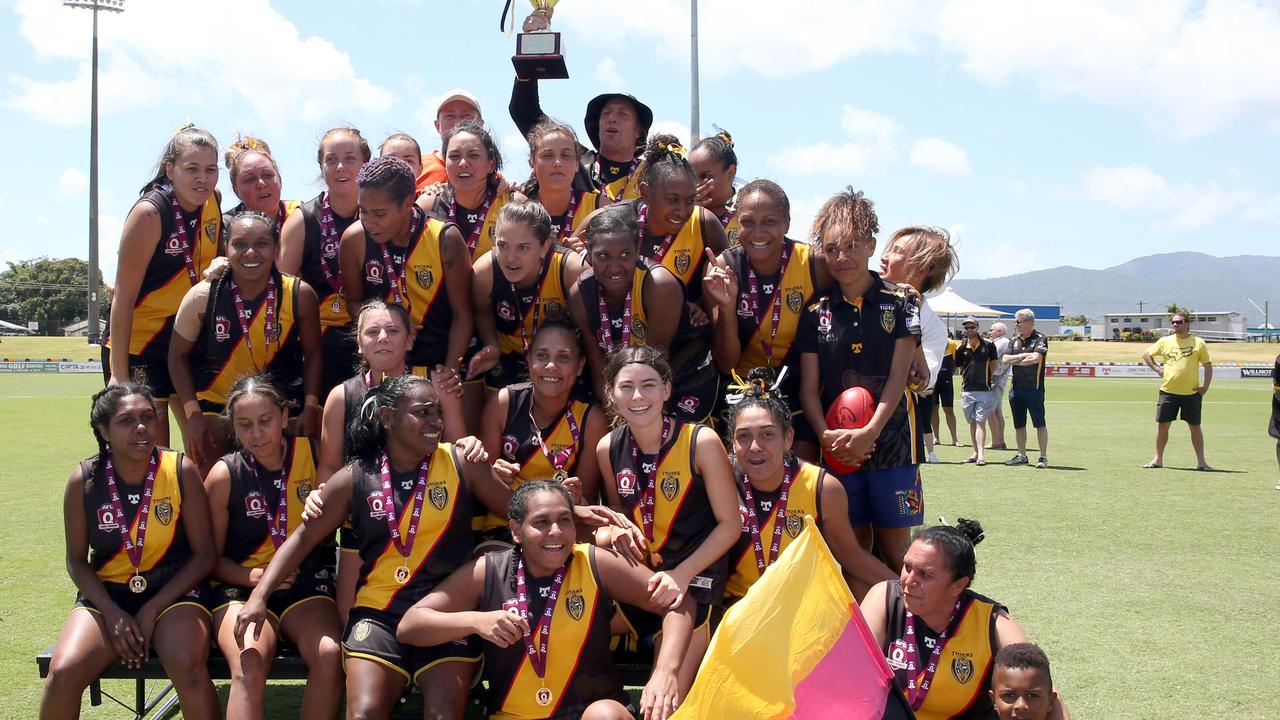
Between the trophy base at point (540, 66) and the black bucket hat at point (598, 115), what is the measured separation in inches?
38.1

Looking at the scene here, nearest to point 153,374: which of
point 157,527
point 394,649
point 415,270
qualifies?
point 157,527

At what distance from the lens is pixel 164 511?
4.24 meters

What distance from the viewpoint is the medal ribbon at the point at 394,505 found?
13.2 feet

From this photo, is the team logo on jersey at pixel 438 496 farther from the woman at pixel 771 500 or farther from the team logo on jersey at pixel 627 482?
the woman at pixel 771 500

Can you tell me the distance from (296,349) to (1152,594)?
566 centimetres

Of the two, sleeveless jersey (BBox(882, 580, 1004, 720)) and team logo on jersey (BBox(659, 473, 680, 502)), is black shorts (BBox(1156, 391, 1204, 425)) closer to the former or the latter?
sleeveless jersey (BBox(882, 580, 1004, 720))

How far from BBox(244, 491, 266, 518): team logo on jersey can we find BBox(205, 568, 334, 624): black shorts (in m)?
0.32

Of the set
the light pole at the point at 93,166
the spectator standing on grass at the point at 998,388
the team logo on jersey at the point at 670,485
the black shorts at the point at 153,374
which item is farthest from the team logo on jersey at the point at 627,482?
the light pole at the point at 93,166

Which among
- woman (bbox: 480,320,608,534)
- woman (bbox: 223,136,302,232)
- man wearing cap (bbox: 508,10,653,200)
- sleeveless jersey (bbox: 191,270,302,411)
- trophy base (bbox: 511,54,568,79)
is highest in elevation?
trophy base (bbox: 511,54,568,79)

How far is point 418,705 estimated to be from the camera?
388 cm

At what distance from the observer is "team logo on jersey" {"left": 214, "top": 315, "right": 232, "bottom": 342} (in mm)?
4801

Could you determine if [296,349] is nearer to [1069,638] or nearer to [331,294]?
[331,294]

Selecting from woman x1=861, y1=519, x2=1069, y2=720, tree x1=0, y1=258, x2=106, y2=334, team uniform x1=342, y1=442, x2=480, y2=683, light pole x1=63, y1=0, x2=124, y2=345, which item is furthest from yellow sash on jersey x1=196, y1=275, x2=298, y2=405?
tree x1=0, y1=258, x2=106, y2=334

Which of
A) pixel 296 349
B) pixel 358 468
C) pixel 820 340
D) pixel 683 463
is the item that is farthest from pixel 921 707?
pixel 296 349
